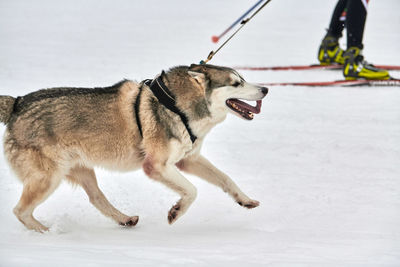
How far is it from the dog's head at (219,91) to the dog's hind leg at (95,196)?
98 cm

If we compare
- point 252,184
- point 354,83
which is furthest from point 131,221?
point 354,83

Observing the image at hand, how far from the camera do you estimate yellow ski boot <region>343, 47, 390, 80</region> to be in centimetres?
842

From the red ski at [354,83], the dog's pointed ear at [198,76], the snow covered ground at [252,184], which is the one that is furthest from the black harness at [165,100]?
the red ski at [354,83]

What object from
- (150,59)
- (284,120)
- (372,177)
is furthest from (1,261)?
(150,59)

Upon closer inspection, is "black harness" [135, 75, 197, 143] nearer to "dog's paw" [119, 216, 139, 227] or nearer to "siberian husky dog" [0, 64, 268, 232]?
"siberian husky dog" [0, 64, 268, 232]

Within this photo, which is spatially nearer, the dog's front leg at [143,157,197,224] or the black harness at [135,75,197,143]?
the dog's front leg at [143,157,197,224]

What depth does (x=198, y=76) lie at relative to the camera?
172 inches

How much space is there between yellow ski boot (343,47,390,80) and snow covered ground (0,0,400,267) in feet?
0.96

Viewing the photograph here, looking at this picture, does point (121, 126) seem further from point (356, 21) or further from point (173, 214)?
point (356, 21)

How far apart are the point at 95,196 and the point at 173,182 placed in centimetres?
75

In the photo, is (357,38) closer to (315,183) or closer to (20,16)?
(315,183)

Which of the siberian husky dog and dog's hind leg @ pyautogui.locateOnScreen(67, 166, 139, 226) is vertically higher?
the siberian husky dog

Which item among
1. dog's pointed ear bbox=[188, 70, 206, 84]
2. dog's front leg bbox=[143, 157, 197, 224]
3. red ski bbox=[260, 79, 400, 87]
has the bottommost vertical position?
red ski bbox=[260, 79, 400, 87]

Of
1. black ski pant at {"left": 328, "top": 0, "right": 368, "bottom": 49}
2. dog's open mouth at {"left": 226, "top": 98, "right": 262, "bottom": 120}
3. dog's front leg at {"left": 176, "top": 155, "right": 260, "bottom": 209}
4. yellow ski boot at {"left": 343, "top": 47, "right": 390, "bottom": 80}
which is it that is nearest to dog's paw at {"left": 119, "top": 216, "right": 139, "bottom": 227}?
dog's front leg at {"left": 176, "top": 155, "right": 260, "bottom": 209}
